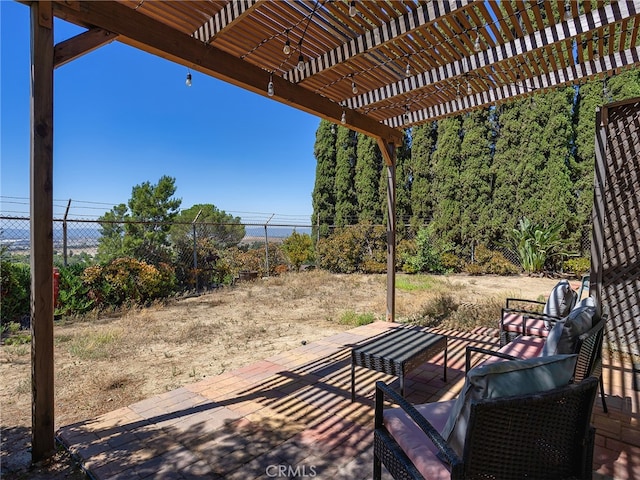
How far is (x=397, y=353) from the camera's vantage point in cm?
283

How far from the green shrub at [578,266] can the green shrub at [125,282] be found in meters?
11.0

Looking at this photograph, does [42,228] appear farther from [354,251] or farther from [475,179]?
[475,179]

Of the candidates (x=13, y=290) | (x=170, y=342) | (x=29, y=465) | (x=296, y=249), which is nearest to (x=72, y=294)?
(x=13, y=290)

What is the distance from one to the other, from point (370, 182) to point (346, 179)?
121 cm

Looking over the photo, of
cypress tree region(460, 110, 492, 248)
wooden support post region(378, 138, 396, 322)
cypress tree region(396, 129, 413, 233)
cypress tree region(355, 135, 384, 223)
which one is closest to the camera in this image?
wooden support post region(378, 138, 396, 322)

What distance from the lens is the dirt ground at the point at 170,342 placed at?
2902 millimetres

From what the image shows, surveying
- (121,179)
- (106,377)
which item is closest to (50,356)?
(106,377)

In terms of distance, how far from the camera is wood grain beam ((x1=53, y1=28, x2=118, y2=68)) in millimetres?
2252

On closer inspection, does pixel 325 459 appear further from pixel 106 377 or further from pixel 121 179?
pixel 121 179

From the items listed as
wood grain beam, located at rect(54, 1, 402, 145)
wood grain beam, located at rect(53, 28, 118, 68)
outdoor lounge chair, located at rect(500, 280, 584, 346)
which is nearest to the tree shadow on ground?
wood grain beam, located at rect(53, 28, 118, 68)

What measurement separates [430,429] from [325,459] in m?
1.10

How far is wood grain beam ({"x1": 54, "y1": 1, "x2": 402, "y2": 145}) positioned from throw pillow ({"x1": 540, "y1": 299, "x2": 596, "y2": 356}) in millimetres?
3244

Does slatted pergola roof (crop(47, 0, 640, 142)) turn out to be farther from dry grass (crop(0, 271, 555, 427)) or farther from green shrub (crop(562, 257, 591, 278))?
green shrub (crop(562, 257, 591, 278))

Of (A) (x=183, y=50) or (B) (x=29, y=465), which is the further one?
(A) (x=183, y=50)
